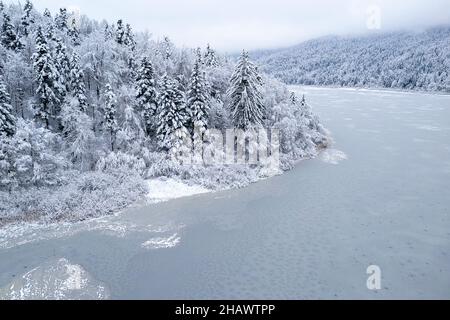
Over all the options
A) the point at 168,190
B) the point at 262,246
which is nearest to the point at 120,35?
the point at 168,190

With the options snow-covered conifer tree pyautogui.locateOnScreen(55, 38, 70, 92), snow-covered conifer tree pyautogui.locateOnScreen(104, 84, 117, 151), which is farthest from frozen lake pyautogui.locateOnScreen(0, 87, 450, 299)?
snow-covered conifer tree pyautogui.locateOnScreen(55, 38, 70, 92)

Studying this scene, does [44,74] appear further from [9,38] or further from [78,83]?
[9,38]

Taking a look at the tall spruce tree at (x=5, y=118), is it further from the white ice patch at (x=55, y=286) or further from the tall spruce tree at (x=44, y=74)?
the white ice patch at (x=55, y=286)

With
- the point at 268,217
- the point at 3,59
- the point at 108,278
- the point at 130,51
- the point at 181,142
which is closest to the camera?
the point at 108,278

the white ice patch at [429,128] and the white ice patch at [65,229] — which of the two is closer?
the white ice patch at [65,229]

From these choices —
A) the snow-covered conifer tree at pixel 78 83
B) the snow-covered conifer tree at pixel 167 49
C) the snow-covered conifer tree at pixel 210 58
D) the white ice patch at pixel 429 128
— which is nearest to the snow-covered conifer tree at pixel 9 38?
the snow-covered conifer tree at pixel 78 83
